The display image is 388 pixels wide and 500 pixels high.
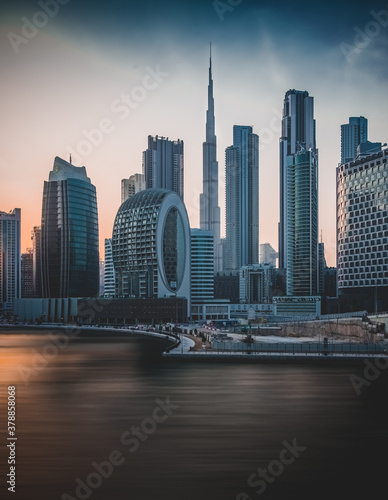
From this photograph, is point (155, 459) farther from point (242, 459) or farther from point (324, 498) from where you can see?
point (324, 498)

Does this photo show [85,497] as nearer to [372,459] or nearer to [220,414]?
[372,459]

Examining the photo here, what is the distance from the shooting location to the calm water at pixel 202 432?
1107 inches

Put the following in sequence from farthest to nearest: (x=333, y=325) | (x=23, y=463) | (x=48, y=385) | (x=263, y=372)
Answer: (x=333, y=325) → (x=263, y=372) → (x=48, y=385) → (x=23, y=463)

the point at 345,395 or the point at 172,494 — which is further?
the point at 345,395

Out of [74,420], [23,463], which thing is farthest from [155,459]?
Result: [74,420]

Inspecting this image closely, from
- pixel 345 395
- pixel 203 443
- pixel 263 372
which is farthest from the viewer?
pixel 263 372

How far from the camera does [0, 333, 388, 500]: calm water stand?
92.3ft

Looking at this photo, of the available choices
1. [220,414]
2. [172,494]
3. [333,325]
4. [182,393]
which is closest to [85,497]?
[172,494]

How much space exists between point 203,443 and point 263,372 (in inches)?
1406

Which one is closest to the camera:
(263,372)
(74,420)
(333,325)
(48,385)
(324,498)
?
(324,498)

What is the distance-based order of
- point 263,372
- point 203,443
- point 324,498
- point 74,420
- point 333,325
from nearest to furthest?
point 324,498, point 203,443, point 74,420, point 263,372, point 333,325

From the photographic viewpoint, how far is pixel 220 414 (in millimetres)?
46219

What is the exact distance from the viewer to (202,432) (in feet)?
130

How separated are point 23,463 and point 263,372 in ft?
141
